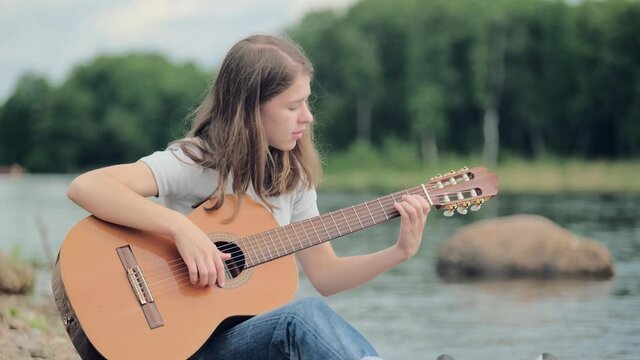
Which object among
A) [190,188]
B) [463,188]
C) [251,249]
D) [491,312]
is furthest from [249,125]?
[491,312]

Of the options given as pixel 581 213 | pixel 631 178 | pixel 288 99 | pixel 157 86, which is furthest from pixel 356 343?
pixel 157 86

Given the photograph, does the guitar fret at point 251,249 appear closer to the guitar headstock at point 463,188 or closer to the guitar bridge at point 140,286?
the guitar bridge at point 140,286

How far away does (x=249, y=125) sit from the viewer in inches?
147

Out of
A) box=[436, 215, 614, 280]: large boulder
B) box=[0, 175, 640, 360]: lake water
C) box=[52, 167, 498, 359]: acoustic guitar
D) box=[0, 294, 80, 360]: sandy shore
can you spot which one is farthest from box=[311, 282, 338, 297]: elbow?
box=[436, 215, 614, 280]: large boulder

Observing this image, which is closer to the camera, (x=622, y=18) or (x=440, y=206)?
(x=440, y=206)

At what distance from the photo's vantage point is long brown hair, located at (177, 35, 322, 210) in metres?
3.70

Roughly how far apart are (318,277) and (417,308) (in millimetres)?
5259

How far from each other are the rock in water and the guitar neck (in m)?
4.63

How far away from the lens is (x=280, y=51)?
3.75 m

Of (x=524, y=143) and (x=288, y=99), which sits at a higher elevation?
(x=288, y=99)

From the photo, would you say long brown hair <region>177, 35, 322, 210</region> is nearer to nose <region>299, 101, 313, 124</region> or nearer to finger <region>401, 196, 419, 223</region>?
nose <region>299, 101, 313, 124</region>

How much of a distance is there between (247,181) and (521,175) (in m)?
33.3

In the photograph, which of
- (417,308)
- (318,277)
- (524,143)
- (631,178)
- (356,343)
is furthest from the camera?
(524,143)

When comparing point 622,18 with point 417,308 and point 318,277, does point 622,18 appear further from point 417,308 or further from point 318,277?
point 318,277
